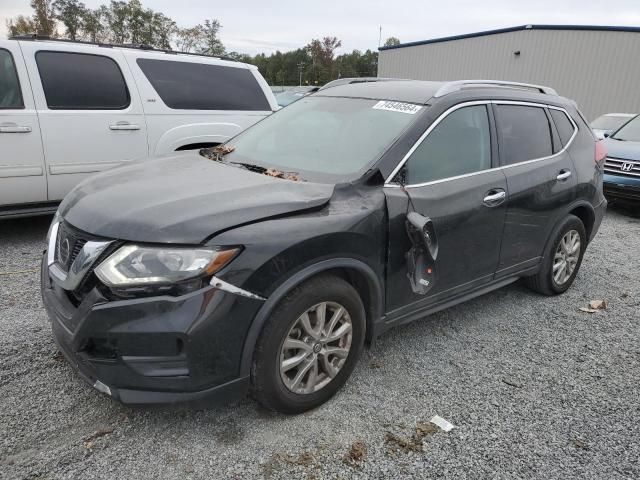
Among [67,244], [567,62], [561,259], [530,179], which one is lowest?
[561,259]

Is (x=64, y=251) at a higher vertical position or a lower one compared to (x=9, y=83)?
lower

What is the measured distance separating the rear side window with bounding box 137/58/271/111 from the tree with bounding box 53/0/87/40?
109 feet

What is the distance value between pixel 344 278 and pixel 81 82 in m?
4.02

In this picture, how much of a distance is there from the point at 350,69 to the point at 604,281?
77923 millimetres

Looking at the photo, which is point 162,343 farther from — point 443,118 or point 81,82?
point 81,82

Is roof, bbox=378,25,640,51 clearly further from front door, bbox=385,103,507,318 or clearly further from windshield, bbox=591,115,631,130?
front door, bbox=385,103,507,318

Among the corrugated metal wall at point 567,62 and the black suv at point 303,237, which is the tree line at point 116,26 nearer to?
the corrugated metal wall at point 567,62

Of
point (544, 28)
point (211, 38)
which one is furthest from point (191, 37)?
point (544, 28)

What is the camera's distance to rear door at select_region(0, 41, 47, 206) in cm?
475

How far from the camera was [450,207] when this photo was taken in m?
3.10

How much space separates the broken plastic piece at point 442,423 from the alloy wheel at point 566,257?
2.18 metres

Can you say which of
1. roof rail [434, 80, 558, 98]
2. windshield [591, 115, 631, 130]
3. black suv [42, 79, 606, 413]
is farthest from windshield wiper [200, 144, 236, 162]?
windshield [591, 115, 631, 130]

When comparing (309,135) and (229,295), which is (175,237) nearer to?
(229,295)

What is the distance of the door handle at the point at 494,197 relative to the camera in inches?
132
